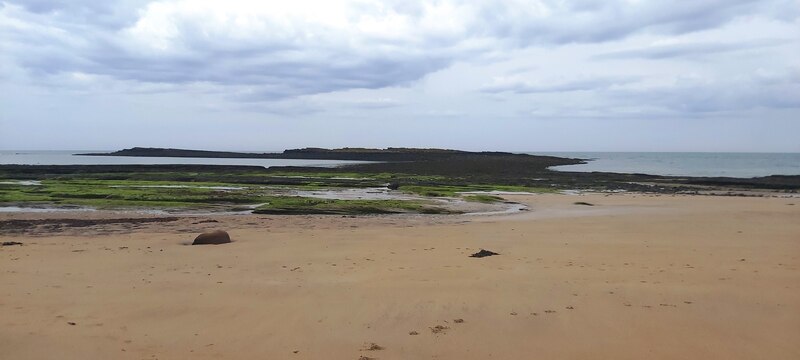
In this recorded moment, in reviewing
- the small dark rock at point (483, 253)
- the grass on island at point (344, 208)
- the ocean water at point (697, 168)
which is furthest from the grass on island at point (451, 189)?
the ocean water at point (697, 168)

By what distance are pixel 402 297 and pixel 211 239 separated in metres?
7.02

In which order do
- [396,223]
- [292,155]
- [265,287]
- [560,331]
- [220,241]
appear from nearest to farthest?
[560,331] < [265,287] < [220,241] < [396,223] < [292,155]

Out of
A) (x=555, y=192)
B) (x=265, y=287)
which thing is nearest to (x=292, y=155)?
(x=555, y=192)

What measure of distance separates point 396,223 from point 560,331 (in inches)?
503

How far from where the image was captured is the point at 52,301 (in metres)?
8.01

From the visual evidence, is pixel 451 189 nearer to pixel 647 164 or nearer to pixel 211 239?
pixel 211 239

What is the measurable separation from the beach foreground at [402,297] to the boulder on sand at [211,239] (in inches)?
20.2

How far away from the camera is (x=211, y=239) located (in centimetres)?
1382

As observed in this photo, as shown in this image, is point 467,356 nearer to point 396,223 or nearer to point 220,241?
point 220,241

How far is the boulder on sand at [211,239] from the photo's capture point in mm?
13648

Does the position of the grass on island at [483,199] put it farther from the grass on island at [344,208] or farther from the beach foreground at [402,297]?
the beach foreground at [402,297]

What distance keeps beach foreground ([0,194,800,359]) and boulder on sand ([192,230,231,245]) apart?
0.51 meters

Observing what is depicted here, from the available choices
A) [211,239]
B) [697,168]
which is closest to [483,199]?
[211,239]

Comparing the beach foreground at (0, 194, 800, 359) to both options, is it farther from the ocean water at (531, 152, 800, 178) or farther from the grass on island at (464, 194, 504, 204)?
the ocean water at (531, 152, 800, 178)
